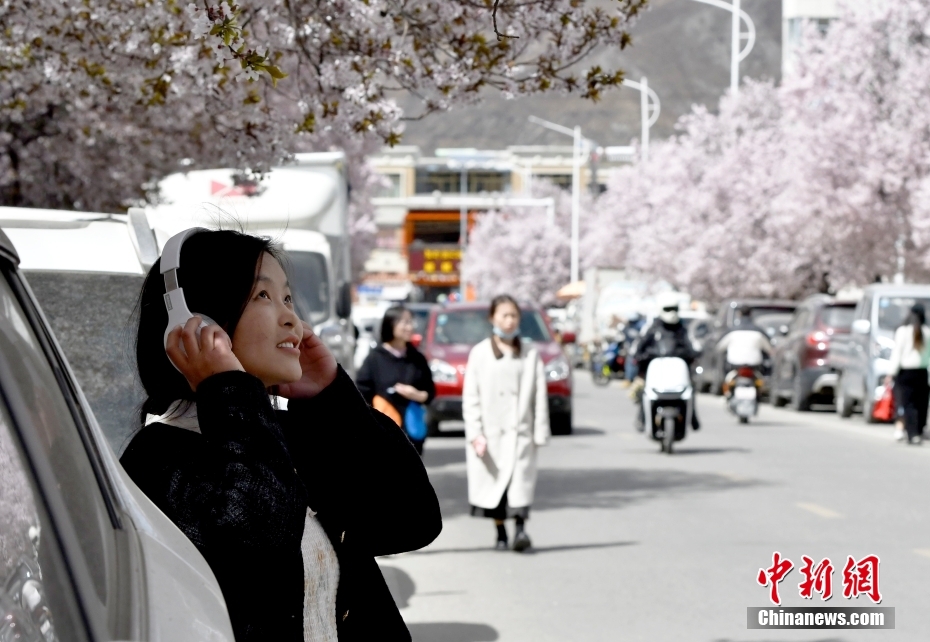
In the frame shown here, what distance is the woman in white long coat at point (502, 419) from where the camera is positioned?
11188 mm

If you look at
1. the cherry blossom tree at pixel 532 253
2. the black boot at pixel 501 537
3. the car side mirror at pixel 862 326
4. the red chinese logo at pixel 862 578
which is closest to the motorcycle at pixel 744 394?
the car side mirror at pixel 862 326

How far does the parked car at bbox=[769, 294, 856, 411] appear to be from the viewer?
89.8ft

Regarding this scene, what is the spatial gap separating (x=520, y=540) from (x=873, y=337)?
45.7ft

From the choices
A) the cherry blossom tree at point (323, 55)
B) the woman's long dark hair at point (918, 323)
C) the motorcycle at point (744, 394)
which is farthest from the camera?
the motorcycle at point (744, 394)

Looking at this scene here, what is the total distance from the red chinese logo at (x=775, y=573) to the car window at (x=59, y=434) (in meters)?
7.16

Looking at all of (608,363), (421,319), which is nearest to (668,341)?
(421,319)

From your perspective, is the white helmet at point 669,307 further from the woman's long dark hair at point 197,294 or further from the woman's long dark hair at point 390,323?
the woman's long dark hair at point 197,294

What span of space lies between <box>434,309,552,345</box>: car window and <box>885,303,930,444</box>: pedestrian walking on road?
4819 millimetres

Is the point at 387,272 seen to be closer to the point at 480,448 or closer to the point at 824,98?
the point at 824,98

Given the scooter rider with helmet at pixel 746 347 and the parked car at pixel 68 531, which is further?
the scooter rider with helmet at pixel 746 347

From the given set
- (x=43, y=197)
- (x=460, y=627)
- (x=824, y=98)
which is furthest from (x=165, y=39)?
(x=824, y=98)

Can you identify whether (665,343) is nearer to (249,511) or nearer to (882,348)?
(882,348)

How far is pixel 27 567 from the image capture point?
217cm

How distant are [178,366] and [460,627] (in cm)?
559
